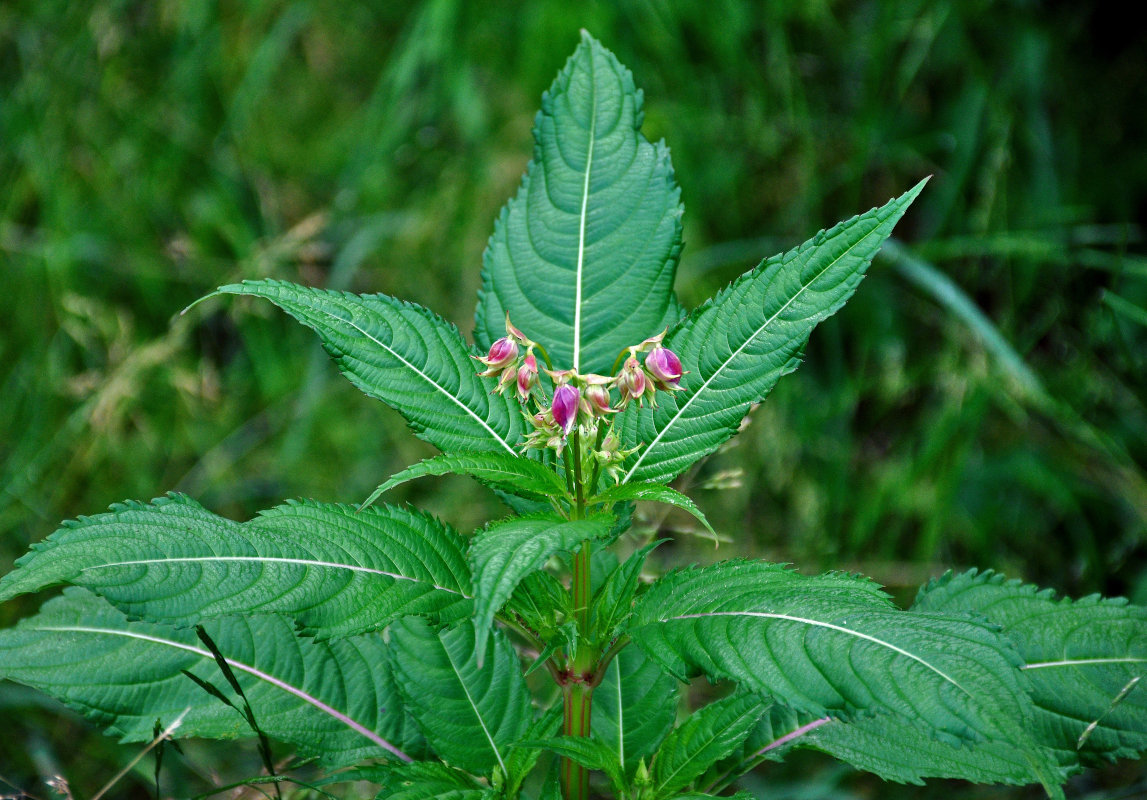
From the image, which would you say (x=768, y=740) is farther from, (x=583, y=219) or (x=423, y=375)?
(x=583, y=219)

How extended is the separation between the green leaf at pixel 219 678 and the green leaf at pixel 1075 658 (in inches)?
37.4

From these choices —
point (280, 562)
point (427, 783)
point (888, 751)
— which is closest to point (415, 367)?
point (280, 562)

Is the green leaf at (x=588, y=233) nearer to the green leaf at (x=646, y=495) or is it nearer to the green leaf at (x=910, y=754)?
the green leaf at (x=646, y=495)

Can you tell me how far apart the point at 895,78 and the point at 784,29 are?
0.49 m

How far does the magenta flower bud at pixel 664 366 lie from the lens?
127cm

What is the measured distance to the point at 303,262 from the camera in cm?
372

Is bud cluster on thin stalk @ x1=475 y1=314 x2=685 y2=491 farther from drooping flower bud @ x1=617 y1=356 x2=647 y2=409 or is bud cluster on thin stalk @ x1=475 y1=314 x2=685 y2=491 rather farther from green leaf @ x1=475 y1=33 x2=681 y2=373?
green leaf @ x1=475 y1=33 x2=681 y2=373

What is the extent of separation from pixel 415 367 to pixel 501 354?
149 mm

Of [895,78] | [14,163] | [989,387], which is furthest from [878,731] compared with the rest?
[14,163]

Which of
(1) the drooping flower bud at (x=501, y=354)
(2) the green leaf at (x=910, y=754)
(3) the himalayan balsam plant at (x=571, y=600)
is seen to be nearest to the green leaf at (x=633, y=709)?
(3) the himalayan balsam plant at (x=571, y=600)

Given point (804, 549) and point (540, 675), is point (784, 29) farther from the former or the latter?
point (540, 675)

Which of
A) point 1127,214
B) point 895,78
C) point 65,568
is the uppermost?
point 895,78

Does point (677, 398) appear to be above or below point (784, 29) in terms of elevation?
below

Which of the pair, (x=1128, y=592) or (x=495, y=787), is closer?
(x=495, y=787)
